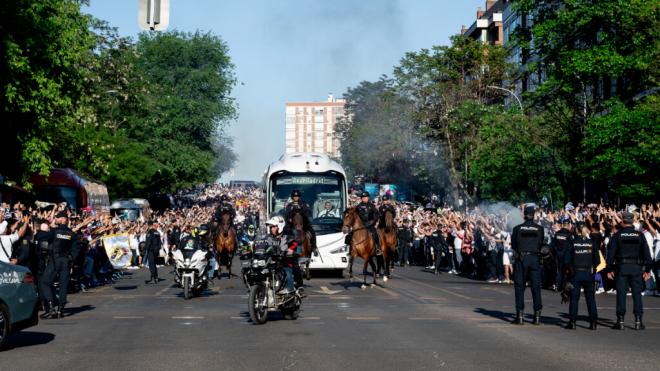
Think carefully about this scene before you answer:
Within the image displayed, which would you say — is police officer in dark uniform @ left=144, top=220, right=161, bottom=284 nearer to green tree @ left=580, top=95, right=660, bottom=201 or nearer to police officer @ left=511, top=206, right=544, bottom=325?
police officer @ left=511, top=206, right=544, bottom=325

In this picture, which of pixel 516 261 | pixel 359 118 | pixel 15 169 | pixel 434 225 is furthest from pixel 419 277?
pixel 359 118

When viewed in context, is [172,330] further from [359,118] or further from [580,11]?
[359,118]

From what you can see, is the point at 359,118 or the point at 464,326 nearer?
the point at 464,326

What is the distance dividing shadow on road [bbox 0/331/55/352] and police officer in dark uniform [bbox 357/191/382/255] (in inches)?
477

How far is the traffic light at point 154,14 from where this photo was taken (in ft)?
43.3

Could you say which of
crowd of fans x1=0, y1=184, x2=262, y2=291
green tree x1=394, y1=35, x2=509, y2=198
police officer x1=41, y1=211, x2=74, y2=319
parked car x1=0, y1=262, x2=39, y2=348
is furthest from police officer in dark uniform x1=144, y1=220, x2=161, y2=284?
green tree x1=394, y1=35, x2=509, y2=198

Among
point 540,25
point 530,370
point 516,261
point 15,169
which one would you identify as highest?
point 540,25

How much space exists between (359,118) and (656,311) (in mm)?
115566

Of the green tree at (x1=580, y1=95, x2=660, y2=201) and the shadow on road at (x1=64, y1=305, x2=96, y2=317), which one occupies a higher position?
the green tree at (x1=580, y1=95, x2=660, y2=201)

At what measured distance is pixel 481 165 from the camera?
58094 mm

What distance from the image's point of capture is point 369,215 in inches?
1121

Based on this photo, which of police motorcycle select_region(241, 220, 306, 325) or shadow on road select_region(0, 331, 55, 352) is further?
police motorcycle select_region(241, 220, 306, 325)

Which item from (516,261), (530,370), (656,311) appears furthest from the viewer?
(656,311)

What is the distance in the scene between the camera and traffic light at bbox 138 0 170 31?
13188mm
